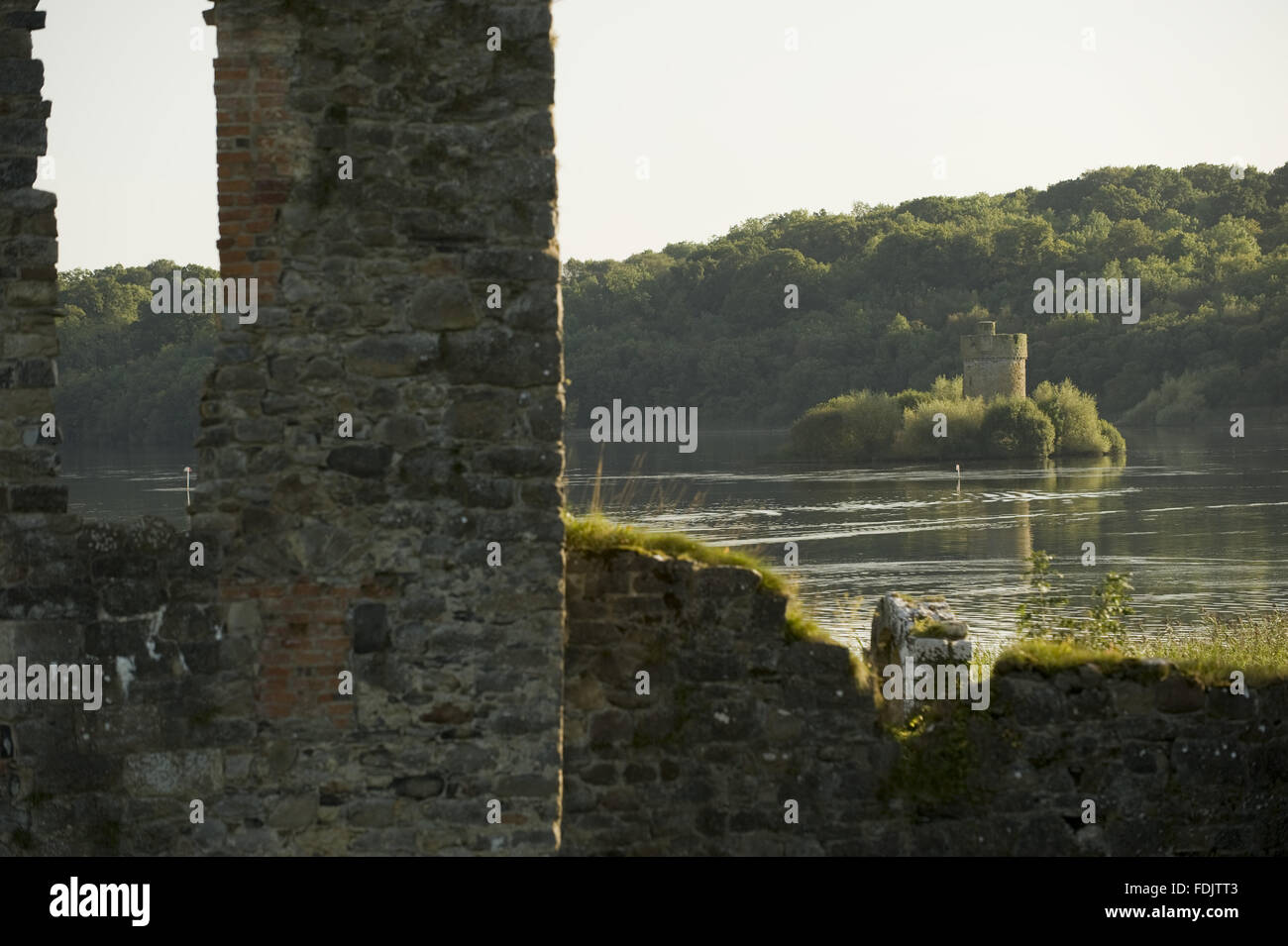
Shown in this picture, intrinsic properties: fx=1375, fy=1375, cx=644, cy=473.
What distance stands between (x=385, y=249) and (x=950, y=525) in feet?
107

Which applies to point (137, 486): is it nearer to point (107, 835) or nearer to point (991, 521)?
point (107, 835)

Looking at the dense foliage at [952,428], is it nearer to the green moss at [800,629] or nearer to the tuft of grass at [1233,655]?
the tuft of grass at [1233,655]

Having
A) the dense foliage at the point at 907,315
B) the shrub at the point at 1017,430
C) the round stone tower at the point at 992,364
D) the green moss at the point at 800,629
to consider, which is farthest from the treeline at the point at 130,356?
the dense foliage at the point at 907,315

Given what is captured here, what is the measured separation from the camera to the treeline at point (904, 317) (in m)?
67.4

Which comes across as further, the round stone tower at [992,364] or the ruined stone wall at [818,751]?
the round stone tower at [992,364]

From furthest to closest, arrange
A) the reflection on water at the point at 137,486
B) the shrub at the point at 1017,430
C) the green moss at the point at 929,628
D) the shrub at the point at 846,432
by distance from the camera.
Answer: the shrub at the point at 846,432, the shrub at the point at 1017,430, the reflection on water at the point at 137,486, the green moss at the point at 929,628

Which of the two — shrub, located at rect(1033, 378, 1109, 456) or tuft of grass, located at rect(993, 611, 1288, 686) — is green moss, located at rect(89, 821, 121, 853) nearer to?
tuft of grass, located at rect(993, 611, 1288, 686)

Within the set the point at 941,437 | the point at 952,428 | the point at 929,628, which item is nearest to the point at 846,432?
the point at 941,437

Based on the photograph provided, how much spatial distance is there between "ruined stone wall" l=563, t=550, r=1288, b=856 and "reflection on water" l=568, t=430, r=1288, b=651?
224 inches

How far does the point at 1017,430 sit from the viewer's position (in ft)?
184

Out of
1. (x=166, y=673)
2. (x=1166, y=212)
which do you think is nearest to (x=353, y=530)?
(x=166, y=673)

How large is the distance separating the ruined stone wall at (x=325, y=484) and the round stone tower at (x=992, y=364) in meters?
49.4

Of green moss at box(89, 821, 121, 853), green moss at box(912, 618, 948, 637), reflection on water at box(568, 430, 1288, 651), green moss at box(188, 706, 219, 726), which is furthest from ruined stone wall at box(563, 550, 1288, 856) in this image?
reflection on water at box(568, 430, 1288, 651)

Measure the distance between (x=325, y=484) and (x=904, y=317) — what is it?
68.6 metres
